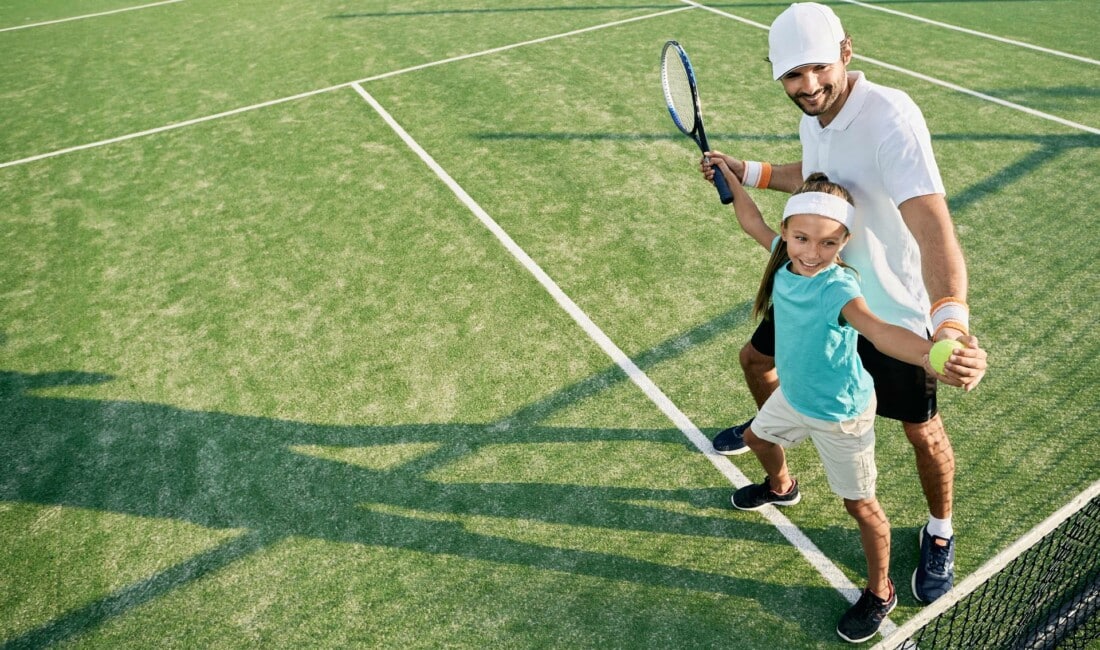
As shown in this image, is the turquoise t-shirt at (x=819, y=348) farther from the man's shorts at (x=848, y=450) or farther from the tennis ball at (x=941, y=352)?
the tennis ball at (x=941, y=352)

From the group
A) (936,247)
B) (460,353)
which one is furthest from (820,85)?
(460,353)

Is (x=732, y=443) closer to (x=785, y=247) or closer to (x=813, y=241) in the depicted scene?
(x=785, y=247)

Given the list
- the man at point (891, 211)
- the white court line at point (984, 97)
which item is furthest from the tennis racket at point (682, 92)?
the white court line at point (984, 97)

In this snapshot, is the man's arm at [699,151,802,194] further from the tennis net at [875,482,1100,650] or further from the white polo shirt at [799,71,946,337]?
the tennis net at [875,482,1100,650]

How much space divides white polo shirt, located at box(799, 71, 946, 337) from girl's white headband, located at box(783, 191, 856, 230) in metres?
0.19

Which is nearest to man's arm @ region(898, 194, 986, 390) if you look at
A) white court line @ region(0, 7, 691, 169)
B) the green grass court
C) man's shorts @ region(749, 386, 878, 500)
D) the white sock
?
man's shorts @ region(749, 386, 878, 500)

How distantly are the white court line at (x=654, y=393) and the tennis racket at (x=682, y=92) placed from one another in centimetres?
127

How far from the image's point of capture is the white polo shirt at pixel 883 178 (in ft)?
8.82

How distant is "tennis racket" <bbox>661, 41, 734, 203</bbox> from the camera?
166 inches

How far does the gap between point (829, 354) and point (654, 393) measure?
189cm

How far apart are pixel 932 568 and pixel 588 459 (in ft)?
5.79

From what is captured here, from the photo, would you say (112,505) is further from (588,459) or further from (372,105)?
(372,105)

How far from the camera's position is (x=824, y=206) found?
2703 millimetres

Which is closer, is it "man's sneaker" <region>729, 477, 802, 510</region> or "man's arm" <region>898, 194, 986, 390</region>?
"man's arm" <region>898, 194, 986, 390</region>
